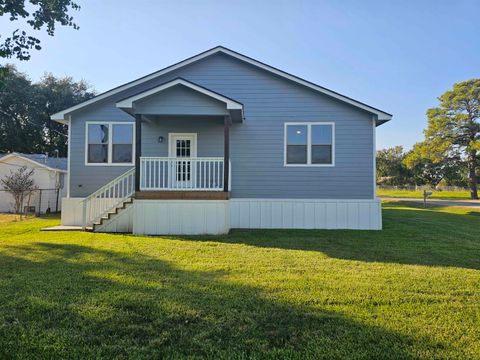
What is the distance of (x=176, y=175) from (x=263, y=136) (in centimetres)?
334

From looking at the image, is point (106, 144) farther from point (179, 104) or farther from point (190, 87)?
point (190, 87)

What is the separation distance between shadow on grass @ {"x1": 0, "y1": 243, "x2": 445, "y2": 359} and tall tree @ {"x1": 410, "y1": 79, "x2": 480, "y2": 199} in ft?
141

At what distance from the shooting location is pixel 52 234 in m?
9.47

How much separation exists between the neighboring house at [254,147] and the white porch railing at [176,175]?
13 cm

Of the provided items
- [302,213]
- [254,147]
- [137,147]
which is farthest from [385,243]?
[137,147]

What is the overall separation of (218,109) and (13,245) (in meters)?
6.15

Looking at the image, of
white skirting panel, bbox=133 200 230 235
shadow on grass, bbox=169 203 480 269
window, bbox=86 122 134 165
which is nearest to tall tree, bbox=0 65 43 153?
window, bbox=86 122 134 165

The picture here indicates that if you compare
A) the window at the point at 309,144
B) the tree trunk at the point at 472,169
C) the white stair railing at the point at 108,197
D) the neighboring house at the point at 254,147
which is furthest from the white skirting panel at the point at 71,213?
the tree trunk at the point at 472,169

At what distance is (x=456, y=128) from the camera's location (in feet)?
130

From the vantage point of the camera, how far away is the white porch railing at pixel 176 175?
9.75m

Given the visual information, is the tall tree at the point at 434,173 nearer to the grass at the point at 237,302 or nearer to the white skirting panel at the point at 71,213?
the white skirting panel at the point at 71,213

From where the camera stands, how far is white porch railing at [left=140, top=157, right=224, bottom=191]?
384 inches

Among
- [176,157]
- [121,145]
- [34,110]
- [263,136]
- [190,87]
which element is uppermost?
[34,110]

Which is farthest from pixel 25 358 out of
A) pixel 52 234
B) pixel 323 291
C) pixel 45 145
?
pixel 45 145
